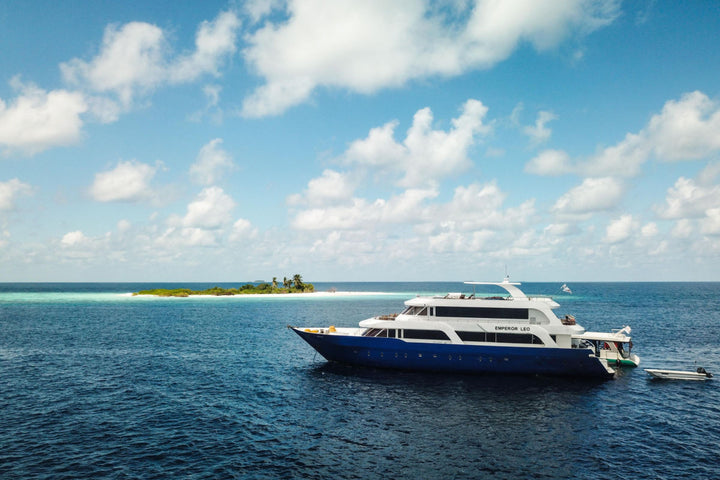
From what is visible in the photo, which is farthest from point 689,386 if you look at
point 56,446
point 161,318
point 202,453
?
point 161,318

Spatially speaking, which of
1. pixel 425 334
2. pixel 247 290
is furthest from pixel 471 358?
pixel 247 290

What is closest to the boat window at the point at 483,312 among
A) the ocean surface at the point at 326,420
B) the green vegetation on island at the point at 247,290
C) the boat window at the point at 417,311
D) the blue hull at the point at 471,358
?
the boat window at the point at 417,311

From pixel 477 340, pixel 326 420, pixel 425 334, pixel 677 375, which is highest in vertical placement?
pixel 425 334

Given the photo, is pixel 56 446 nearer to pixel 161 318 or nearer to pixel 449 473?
pixel 449 473

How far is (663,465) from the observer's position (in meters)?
20.0

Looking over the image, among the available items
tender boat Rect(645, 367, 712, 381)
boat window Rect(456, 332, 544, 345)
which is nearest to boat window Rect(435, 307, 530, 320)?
boat window Rect(456, 332, 544, 345)

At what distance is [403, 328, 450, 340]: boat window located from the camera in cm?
3581

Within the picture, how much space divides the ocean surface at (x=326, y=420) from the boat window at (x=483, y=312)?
5.07 m

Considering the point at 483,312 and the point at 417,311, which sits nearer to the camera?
the point at 483,312

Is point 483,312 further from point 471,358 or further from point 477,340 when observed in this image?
point 471,358

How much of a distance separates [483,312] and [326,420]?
17.3 m

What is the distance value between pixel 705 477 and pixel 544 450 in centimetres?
665

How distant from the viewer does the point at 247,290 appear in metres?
158

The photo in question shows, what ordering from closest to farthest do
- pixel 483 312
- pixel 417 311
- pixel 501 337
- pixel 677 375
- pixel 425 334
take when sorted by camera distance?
pixel 677 375, pixel 501 337, pixel 425 334, pixel 483 312, pixel 417 311
